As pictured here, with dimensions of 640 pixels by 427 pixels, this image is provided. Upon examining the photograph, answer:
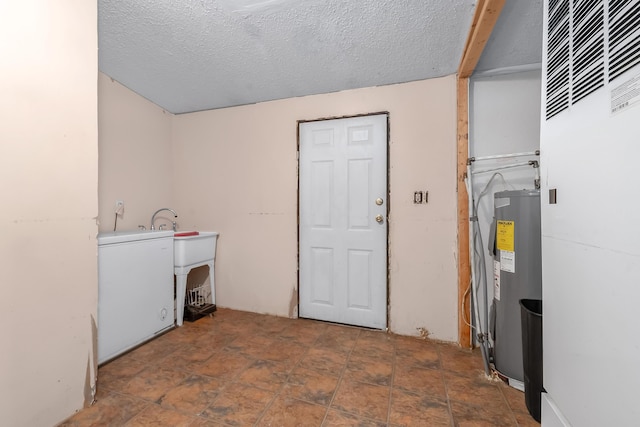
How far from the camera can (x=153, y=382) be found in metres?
1.65

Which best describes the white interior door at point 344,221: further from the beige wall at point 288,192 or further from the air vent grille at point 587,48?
the air vent grille at point 587,48

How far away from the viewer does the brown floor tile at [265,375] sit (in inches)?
64.5

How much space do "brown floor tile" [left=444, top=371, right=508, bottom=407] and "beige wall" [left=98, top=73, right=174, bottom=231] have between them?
285 cm

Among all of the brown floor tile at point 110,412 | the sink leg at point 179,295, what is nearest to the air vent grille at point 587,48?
the brown floor tile at point 110,412

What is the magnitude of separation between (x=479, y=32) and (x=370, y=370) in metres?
2.18

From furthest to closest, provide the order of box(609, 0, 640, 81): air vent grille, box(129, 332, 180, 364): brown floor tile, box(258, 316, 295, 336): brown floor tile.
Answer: box(258, 316, 295, 336): brown floor tile → box(129, 332, 180, 364): brown floor tile → box(609, 0, 640, 81): air vent grille

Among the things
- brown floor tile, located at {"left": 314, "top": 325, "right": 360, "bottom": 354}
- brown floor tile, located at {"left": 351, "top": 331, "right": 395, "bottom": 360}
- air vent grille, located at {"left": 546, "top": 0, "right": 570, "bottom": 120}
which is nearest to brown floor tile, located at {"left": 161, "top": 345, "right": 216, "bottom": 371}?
brown floor tile, located at {"left": 314, "top": 325, "right": 360, "bottom": 354}

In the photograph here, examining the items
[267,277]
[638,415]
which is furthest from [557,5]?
[267,277]

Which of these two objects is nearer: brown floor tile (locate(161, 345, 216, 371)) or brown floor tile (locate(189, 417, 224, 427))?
brown floor tile (locate(189, 417, 224, 427))

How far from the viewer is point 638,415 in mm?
608

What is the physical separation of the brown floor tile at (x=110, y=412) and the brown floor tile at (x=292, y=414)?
2.24ft

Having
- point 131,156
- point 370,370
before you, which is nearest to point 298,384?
point 370,370

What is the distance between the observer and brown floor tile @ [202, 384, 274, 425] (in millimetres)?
1363

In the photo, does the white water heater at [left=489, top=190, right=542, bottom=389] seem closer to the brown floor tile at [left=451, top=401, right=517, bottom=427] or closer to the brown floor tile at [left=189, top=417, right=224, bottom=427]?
the brown floor tile at [left=451, top=401, right=517, bottom=427]
